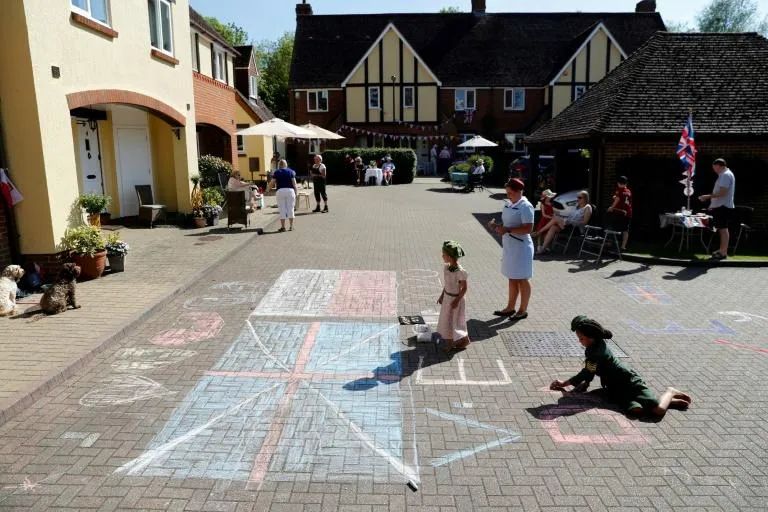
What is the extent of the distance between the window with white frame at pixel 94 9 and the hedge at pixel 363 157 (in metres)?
20.0

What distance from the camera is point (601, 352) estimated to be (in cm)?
563

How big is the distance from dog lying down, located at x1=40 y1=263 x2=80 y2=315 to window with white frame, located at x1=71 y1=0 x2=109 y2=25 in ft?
17.2

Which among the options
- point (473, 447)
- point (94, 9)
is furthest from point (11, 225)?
point (473, 447)

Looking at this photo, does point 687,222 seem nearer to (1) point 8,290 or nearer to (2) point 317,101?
(1) point 8,290

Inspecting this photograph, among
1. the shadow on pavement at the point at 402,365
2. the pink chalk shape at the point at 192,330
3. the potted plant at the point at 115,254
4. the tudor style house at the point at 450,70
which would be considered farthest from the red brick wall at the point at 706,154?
the tudor style house at the point at 450,70

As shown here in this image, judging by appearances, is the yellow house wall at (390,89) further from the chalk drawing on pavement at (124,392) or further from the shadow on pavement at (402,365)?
the chalk drawing on pavement at (124,392)

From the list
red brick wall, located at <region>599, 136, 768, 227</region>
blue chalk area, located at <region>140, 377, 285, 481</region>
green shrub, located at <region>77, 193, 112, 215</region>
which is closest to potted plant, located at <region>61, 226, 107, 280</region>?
green shrub, located at <region>77, 193, 112, 215</region>

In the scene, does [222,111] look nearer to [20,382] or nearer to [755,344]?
[20,382]

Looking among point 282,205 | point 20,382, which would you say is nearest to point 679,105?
point 282,205

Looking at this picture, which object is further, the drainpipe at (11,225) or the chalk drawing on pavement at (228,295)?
the drainpipe at (11,225)

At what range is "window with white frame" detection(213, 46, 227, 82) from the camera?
22906mm

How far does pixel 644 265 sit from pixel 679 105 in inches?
218

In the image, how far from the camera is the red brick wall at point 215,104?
20.4m

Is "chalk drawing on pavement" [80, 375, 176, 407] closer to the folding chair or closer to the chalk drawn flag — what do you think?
the chalk drawn flag
